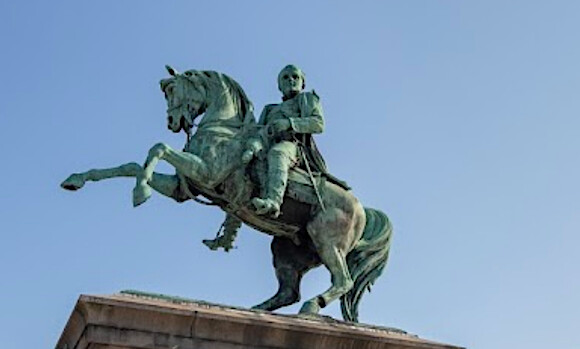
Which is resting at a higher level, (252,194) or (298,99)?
(298,99)

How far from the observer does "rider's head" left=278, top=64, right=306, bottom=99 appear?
15.0 m

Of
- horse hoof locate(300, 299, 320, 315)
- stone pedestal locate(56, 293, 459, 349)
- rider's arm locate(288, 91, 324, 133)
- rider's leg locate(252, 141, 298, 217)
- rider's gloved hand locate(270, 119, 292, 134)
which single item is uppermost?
rider's arm locate(288, 91, 324, 133)

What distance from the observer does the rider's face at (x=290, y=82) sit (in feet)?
49.3

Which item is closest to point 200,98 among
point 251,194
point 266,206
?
point 251,194

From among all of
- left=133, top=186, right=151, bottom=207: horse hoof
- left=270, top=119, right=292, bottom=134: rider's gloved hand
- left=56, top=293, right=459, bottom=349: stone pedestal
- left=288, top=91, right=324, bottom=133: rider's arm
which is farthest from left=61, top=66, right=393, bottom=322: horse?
left=56, top=293, right=459, bottom=349: stone pedestal

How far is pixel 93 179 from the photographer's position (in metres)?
13.3

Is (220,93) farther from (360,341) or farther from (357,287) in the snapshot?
(360,341)

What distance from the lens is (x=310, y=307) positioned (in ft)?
43.6

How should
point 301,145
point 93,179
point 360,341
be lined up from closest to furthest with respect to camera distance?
point 360,341 < point 93,179 < point 301,145

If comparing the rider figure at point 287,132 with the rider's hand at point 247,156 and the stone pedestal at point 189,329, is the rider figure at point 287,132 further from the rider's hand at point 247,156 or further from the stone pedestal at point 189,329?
the stone pedestal at point 189,329

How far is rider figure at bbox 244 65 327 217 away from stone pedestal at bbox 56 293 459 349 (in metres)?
1.68

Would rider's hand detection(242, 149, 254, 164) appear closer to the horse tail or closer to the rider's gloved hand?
the rider's gloved hand

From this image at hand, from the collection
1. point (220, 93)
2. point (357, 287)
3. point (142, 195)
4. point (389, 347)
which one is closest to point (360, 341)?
point (389, 347)

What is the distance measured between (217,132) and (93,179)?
1.73 m
